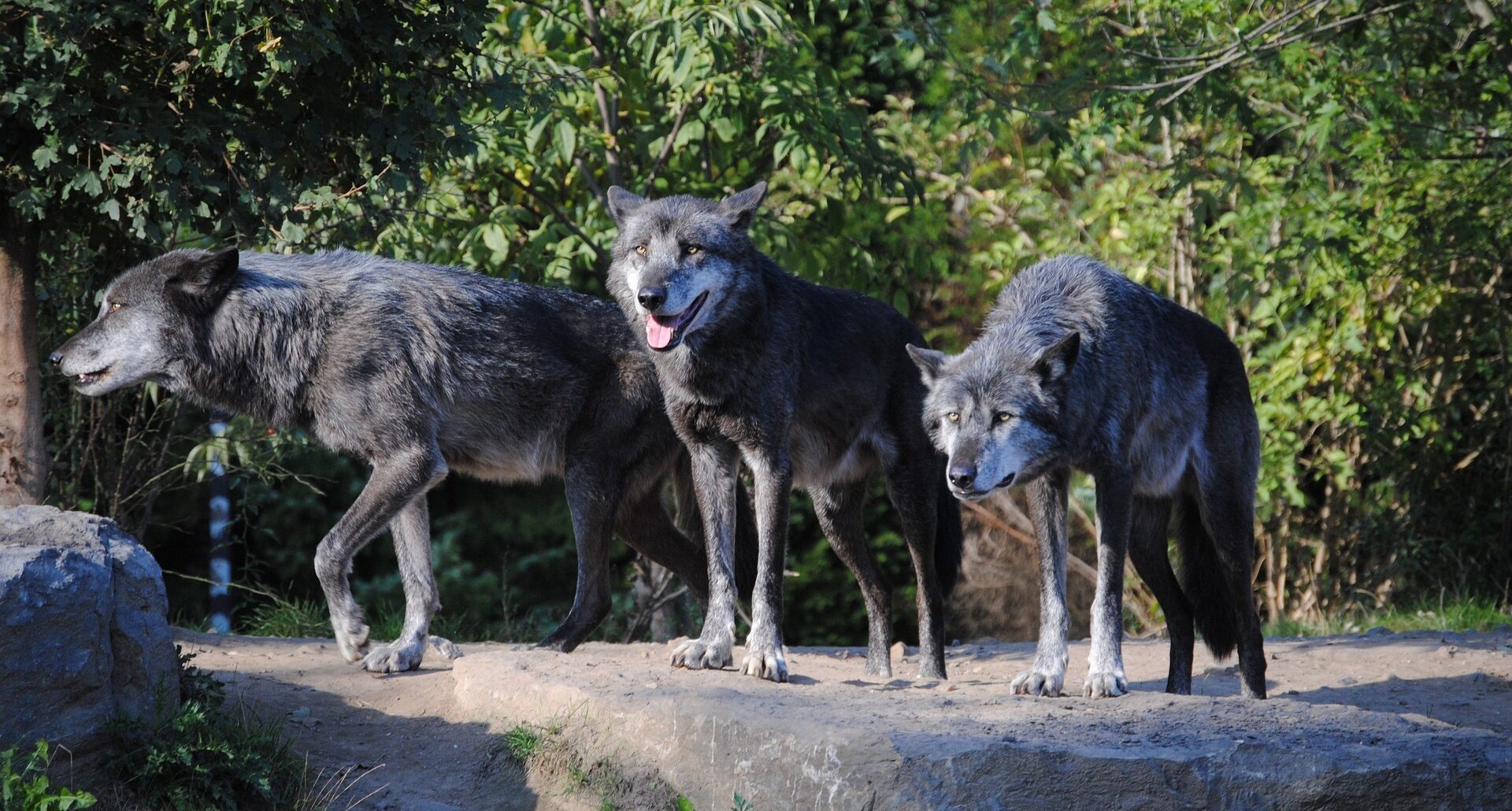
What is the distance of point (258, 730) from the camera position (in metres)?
4.88

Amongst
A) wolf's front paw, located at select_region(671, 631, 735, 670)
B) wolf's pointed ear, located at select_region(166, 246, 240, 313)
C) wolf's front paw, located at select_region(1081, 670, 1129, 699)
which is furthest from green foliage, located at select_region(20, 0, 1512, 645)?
wolf's front paw, located at select_region(1081, 670, 1129, 699)

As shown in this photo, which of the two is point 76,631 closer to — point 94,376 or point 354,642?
point 354,642

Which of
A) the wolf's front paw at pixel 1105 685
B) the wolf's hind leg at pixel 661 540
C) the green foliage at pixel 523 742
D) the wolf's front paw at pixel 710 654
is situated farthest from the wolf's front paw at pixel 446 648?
the wolf's front paw at pixel 1105 685

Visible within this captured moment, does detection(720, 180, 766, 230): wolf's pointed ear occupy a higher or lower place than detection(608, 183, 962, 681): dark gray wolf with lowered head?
higher

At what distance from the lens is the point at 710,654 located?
18.6ft

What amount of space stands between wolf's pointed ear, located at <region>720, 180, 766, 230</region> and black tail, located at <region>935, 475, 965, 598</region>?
1590 mm

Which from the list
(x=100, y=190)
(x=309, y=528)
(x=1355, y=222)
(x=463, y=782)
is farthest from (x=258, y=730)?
(x=309, y=528)

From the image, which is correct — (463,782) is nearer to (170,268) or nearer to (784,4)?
(170,268)

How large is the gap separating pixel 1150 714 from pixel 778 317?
226cm

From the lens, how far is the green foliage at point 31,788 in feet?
12.5

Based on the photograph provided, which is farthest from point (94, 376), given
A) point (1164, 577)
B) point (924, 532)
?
point (1164, 577)

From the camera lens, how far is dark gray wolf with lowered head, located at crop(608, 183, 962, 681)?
5.73m

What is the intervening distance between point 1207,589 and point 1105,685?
1.19 meters

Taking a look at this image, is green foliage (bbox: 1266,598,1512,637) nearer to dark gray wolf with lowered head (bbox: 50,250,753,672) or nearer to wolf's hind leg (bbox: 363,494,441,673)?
dark gray wolf with lowered head (bbox: 50,250,753,672)
